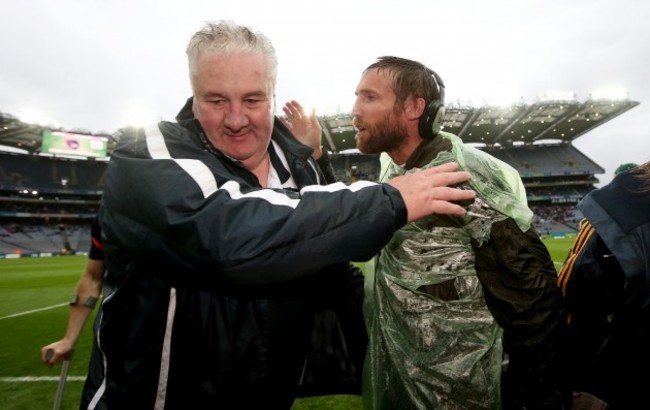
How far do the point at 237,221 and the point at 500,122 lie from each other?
4533 cm

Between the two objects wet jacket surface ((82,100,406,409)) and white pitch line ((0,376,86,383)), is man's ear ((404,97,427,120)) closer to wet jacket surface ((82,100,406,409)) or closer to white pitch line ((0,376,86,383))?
wet jacket surface ((82,100,406,409))

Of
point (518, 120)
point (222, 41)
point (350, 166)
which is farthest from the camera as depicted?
point (350, 166)

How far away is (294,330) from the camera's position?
4.05 ft

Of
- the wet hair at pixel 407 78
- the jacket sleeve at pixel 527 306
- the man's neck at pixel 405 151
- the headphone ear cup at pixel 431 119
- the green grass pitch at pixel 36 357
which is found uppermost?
the wet hair at pixel 407 78

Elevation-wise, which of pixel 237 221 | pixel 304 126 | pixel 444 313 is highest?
pixel 304 126

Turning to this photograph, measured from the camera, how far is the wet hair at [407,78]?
2398mm

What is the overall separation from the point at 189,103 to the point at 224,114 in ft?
0.69

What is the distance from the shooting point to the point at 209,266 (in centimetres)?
87

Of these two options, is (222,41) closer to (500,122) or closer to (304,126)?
(304,126)

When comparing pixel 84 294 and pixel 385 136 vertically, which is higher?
pixel 385 136

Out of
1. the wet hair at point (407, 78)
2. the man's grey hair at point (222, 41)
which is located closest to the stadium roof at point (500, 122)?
the wet hair at point (407, 78)

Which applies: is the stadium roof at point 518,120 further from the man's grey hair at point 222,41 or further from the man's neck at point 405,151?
the man's grey hair at point 222,41

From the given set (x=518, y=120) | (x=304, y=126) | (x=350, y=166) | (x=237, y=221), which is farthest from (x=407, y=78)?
(x=350, y=166)

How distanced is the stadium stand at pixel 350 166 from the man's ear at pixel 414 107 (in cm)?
3284
